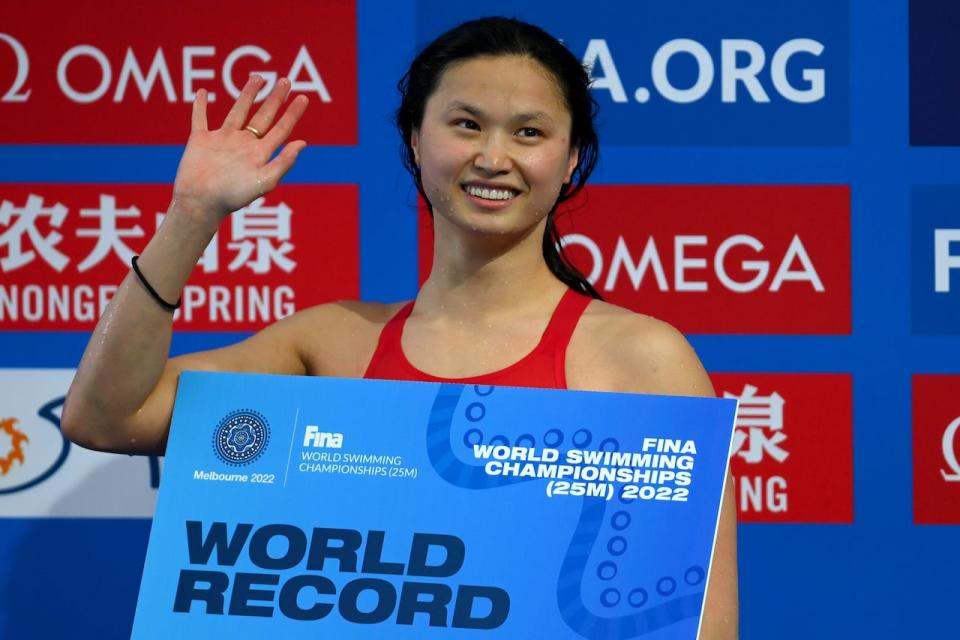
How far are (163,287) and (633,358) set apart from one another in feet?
1.92

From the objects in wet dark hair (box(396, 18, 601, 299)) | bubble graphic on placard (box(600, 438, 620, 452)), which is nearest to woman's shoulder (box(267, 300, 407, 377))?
wet dark hair (box(396, 18, 601, 299))

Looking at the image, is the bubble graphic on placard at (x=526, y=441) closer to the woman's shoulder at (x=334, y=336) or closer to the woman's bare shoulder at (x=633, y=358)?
the woman's bare shoulder at (x=633, y=358)

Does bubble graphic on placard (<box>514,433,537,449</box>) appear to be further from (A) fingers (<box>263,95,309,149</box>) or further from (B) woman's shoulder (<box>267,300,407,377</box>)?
(A) fingers (<box>263,95,309,149</box>)

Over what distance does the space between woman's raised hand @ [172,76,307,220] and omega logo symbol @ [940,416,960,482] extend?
4.23ft

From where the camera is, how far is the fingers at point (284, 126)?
1692mm

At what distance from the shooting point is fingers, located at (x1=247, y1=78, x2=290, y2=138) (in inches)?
67.0

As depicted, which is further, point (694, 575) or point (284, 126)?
point (284, 126)

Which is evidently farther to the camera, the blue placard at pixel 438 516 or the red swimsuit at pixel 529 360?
the red swimsuit at pixel 529 360

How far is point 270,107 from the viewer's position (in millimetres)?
1717

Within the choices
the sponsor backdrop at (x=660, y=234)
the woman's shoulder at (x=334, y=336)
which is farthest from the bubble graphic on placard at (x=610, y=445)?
the sponsor backdrop at (x=660, y=234)

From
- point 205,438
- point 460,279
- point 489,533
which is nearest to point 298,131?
point 460,279

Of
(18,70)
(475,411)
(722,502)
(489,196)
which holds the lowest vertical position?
(722,502)

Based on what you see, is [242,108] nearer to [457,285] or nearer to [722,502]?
[457,285]

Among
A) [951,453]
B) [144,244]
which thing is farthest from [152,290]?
[951,453]
